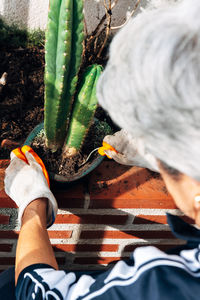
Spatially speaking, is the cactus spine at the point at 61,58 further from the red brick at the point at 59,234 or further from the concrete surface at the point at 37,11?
the concrete surface at the point at 37,11

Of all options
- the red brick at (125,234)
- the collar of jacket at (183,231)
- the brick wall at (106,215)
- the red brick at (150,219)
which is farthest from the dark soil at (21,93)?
the collar of jacket at (183,231)

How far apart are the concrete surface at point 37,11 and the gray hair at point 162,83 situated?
1004mm

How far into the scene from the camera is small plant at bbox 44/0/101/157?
78 centimetres

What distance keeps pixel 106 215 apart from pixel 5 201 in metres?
0.37

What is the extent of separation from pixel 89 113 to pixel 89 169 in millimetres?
198

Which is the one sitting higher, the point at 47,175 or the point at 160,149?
the point at 160,149

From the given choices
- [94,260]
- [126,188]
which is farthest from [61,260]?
[126,188]

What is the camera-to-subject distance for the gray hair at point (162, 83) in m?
0.41

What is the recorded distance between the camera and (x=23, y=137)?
126 centimetres

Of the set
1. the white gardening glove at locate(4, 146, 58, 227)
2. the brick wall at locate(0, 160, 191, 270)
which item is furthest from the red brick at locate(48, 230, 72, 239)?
the white gardening glove at locate(4, 146, 58, 227)

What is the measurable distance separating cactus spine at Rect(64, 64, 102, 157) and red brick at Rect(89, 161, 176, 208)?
0.15 meters

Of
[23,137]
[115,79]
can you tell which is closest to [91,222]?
[23,137]

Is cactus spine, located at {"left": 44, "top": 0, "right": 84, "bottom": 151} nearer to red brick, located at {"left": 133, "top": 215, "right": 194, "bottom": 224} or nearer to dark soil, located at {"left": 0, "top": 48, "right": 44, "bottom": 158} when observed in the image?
dark soil, located at {"left": 0, "top": 48, "right": 44, "bottom": 158}

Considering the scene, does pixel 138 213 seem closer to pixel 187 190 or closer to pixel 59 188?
pixel 59 188
